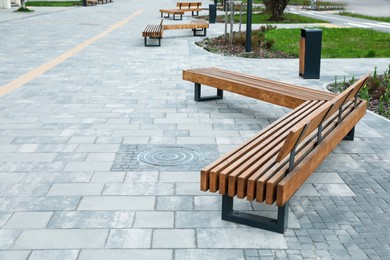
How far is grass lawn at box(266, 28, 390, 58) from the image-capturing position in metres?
14.7

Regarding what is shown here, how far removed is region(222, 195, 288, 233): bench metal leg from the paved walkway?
0.06 m

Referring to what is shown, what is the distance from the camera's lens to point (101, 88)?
983 centimetres

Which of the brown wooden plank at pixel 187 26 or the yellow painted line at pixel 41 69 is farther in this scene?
the brown wooden plank at pixel 187 26

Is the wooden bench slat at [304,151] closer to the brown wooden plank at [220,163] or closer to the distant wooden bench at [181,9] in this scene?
the brown wooden plank at [220,163]

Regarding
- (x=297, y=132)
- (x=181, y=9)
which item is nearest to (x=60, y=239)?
(x=297, y=132)

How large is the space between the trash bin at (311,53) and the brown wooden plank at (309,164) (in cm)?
456

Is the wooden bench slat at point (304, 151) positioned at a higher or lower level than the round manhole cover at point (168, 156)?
higher

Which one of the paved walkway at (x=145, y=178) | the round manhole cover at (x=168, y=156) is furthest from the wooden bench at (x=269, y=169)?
the round manhole cover at (x=168, y=156)

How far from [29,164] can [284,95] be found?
352 cm

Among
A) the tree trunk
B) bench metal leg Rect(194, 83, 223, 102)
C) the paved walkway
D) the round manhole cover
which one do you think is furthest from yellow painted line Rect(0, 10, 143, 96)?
the tree trunk

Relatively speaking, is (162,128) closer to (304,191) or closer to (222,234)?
(304,191)

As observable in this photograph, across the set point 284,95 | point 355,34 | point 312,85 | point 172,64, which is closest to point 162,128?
point 284,95

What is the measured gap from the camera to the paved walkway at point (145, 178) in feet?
13.1

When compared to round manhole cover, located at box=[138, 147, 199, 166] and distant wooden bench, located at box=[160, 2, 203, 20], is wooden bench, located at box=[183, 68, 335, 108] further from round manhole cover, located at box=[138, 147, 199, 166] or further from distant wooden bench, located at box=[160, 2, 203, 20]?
distant wooden bench, located at box=[160, 2, 203, 20]
